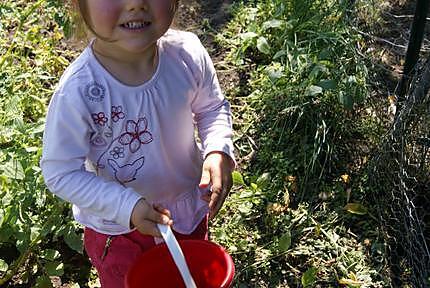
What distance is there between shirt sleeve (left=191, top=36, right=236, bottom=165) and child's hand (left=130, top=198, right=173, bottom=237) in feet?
0.96

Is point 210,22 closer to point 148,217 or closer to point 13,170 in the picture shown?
point 13,170

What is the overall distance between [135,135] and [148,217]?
0.22 meters

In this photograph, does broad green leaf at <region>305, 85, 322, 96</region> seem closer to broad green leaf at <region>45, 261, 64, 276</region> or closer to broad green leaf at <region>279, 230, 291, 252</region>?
broad green leaf at <region>279, 230, 291, 252</region>

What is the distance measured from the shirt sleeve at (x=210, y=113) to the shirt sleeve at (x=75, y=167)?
30 centimetres

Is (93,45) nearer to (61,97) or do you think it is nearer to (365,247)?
(61,97)

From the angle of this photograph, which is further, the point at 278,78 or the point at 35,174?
the point at 278,78

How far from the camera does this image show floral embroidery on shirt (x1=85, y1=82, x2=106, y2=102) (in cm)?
142

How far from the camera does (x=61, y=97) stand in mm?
1412

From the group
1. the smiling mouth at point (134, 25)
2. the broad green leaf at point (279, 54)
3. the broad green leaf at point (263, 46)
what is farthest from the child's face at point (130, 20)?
the broad green leaf at point (263, 46)

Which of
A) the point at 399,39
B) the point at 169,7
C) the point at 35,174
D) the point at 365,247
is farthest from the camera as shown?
the point at 399,39

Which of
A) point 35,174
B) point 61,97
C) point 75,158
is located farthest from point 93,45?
point 35,174

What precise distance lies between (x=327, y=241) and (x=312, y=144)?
399 millimetres

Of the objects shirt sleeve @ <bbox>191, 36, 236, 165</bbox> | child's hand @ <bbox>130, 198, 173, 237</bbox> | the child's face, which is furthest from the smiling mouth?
child's hand @ <bbox>130, 198, 173, 237</bbox>

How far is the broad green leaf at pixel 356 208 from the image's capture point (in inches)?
88.0
